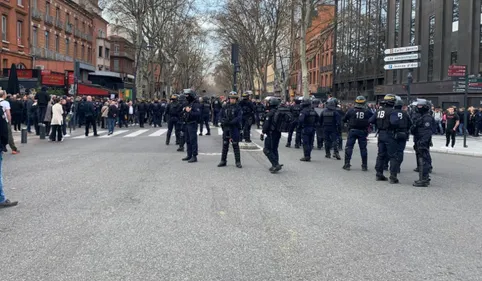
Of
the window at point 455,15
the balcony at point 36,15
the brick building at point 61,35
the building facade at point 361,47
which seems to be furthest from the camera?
the building facade at point 361,47

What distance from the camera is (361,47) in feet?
168

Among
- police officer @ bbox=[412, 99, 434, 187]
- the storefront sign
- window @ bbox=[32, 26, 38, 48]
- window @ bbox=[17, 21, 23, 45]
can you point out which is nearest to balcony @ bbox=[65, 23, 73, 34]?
window @ bbox=[32, 26, 38, 48]

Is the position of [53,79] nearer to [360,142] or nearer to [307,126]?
[307,126]

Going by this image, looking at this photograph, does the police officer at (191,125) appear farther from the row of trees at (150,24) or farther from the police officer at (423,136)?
the row of trees at (150,24)

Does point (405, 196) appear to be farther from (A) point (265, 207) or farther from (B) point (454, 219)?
(A) point (265, 207)

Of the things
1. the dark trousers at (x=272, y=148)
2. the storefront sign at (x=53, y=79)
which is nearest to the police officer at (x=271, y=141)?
the dark trousers at (x=272, y=148)

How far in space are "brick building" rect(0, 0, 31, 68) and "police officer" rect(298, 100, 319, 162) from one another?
27807 millimetres

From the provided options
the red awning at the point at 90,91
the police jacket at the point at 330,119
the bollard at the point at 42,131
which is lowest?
the bollard at the point at 42,131

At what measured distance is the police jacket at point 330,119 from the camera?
46.2 feet

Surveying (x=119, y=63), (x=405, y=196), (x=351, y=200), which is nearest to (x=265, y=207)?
(x=351, y=200)

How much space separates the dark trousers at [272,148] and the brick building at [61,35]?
102 ft

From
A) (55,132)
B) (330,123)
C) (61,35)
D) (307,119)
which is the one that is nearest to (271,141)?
(307,119)

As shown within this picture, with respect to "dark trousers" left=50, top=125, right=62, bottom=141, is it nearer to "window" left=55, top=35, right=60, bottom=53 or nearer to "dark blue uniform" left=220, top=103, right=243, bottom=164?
"dark blue uniform" left=220, top=103, right=243, bottom=164

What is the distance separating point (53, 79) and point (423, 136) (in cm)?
2583
